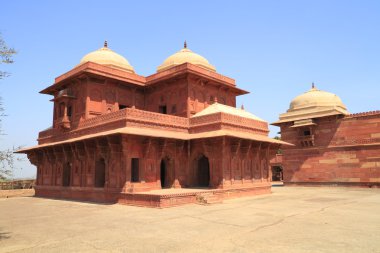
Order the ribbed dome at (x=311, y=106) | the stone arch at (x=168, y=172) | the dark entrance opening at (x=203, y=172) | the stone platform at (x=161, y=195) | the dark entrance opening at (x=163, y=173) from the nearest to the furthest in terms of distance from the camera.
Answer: the stone platform at (x=161, y=195), the stone arch at (x=168, y=172), the dark entrance opening at (x=163, y=173), the dark entrance opening at (x=203, y=172), the ribbed dome at (x=311, y=106)

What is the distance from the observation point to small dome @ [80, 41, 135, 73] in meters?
22.6

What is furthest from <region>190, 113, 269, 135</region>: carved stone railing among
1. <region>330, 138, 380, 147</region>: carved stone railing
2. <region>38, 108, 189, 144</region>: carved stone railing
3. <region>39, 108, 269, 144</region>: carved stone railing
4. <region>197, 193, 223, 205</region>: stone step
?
<region>330, 138, 380, 147</region>: carved stone railing

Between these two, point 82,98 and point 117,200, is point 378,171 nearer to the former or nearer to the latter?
point 117,200

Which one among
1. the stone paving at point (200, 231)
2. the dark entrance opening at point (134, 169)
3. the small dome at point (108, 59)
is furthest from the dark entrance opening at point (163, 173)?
the small dome at point (108, 59)

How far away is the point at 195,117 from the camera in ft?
61.0

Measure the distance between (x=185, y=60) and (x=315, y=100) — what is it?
12520 mm

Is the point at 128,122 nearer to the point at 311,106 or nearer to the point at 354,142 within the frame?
the point at 354,142

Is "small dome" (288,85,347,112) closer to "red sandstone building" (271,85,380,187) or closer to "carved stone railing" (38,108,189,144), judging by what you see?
"red sandstone building" (271,85,380,187)

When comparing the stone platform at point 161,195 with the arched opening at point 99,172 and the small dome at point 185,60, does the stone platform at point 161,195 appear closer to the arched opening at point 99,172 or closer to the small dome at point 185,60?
the arched opening at point 99,172

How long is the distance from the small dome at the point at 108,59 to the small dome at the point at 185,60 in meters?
2.77

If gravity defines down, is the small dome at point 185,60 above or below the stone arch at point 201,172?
above

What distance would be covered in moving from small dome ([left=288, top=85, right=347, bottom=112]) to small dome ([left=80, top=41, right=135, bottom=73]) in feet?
50.5

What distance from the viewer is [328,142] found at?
2492cm

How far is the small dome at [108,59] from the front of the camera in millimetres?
22562
